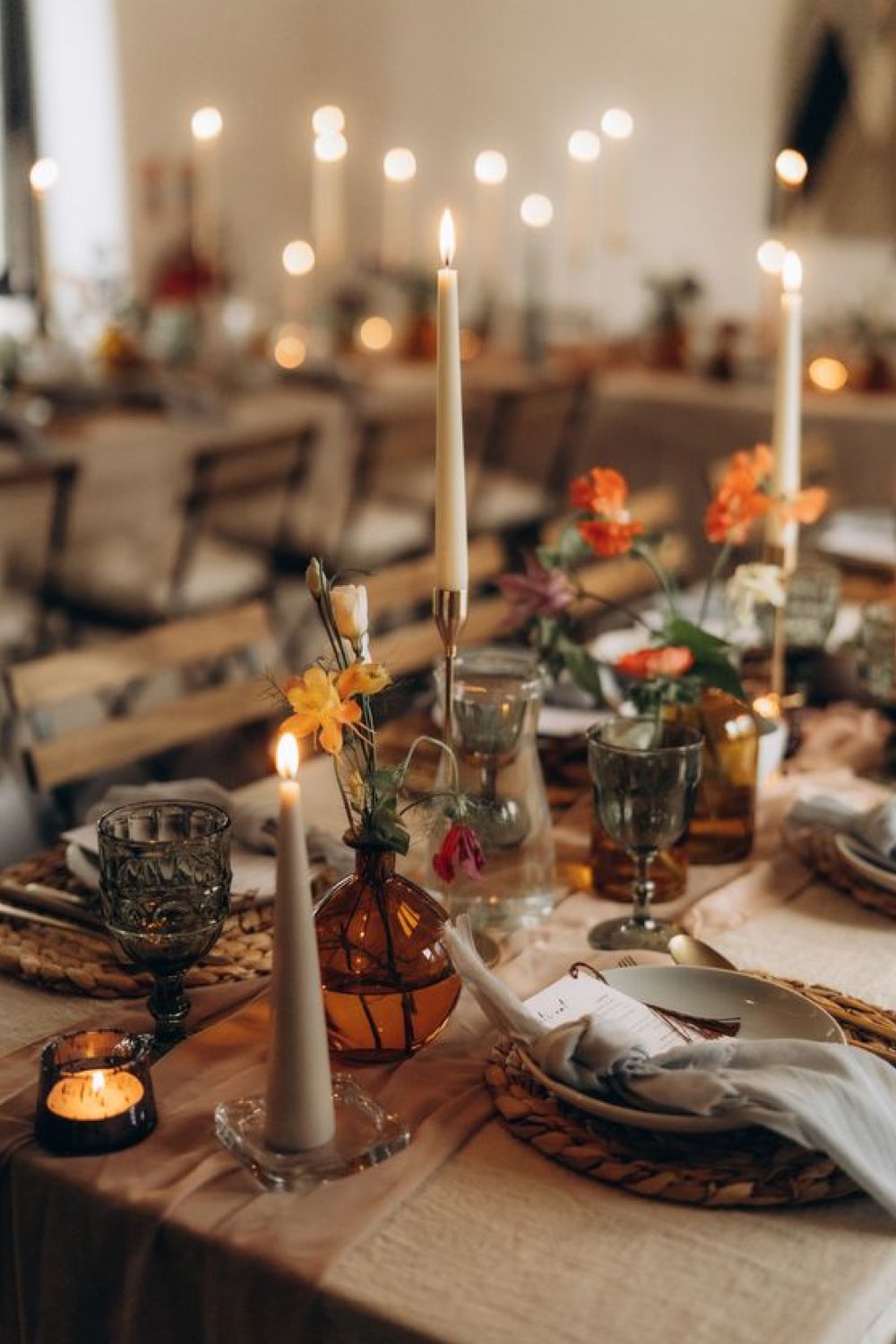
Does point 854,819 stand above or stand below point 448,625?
below

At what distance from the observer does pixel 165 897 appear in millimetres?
1150

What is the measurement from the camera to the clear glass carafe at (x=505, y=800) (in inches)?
56.1

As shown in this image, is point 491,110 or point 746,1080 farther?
point 491,110

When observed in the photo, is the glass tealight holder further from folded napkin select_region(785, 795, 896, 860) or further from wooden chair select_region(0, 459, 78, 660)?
wooden chair select_region(0, 459, 78, 660)

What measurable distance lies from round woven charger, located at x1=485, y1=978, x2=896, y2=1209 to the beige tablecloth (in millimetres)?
10

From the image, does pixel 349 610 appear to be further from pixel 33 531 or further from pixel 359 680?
pixel 33 531

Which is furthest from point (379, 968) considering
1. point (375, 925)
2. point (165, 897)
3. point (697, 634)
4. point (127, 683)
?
point (127, 683)

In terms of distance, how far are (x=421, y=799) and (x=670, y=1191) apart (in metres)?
0.33

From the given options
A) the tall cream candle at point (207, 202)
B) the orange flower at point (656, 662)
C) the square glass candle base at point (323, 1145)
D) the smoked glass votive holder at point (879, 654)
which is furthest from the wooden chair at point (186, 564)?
the square glass candle base at point (323, 1145)

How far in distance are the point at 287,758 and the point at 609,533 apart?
701mm

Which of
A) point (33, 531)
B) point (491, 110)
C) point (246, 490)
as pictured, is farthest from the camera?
point (491, 110)

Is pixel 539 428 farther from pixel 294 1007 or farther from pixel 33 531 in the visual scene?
pixel 294 1007

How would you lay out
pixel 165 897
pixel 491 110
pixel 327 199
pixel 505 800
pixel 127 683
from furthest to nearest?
pixel 327 199 < pixel 491 110 < pixel 127 683 < pixel 505 800 < pixel 165 897

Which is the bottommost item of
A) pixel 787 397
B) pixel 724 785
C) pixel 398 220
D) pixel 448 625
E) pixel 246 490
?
pixel 246 490
